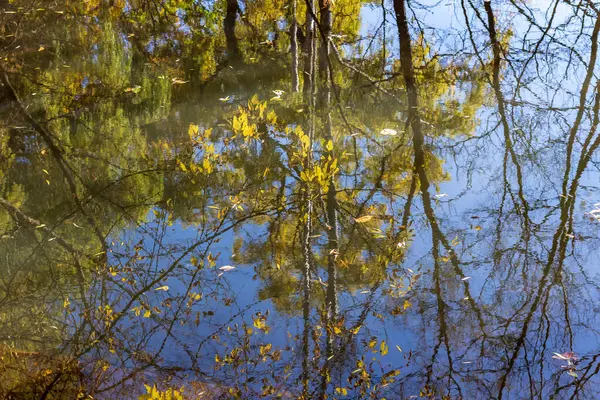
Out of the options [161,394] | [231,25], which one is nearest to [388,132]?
[161,394]

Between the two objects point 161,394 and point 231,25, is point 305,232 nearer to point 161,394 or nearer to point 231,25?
point 161,394

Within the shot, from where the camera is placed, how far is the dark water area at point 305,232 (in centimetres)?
177

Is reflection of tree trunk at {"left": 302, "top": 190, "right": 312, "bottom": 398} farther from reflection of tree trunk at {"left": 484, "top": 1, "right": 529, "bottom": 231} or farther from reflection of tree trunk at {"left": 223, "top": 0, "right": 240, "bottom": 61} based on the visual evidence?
reflection of tree trunk at {"left": 223, "top": 0, "right": 240, "bottom": 61}

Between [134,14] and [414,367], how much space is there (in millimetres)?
6342

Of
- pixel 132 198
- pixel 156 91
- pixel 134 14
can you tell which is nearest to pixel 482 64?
pixel 156 91

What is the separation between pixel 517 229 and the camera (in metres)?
2.51

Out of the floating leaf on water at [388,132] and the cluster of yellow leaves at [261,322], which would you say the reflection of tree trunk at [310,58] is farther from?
the cluster of yellow leaves at [261,322]

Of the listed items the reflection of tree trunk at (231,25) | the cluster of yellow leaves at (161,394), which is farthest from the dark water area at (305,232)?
the reflection of tree trunk at (231,25)

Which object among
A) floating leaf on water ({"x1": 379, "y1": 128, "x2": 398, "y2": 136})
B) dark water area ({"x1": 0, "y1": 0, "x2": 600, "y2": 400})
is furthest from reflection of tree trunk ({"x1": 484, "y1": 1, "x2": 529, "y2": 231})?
floating leaf on water ({"x1": 379, "y1": 128, "x2": 398, "y2": 136})

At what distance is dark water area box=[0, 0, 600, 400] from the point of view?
69.8 inches

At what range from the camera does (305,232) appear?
2.47 m

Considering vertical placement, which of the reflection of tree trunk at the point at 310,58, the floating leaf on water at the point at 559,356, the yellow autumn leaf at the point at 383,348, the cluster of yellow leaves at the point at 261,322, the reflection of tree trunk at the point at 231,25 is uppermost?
the reflection of tree trunk at the point at 231,25

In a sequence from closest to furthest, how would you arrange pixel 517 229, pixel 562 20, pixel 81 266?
pixel 81 266, pixel 517 229, pixel 562 20

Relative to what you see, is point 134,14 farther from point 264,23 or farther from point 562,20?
point 562,20
